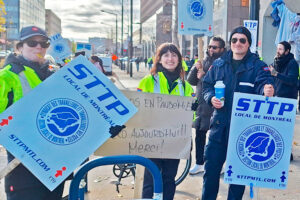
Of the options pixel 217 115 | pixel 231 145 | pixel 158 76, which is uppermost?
pixel 158 76

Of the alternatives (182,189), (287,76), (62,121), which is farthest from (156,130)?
(287,76)

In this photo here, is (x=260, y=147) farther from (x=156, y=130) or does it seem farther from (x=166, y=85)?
(x=166, y=85)

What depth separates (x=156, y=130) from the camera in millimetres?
3359

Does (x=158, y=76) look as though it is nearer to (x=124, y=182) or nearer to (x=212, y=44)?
(x=212, y=44)

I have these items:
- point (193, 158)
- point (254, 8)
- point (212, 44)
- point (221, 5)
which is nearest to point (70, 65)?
point (212, 44)

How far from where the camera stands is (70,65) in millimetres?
2402

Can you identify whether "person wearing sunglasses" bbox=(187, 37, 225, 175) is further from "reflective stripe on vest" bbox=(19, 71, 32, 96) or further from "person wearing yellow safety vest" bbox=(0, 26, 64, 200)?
"reflective stripe on vest" bbox=(19, 71, 32, 96)

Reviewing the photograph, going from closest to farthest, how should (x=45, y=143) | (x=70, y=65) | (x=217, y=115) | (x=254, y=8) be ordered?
1. (x=45, y=143)
2. (x=70, y=65)
3. (x=217, y=115)
4. (x=254, y=8)

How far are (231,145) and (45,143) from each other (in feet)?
5.31

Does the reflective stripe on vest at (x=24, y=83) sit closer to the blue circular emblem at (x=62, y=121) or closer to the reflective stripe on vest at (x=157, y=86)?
the blue circular emblem at (x=62, y=121)

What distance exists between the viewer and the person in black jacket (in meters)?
5.73

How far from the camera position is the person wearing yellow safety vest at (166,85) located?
357 centimetres

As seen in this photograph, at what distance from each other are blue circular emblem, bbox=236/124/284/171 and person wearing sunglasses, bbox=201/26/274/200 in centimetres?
38

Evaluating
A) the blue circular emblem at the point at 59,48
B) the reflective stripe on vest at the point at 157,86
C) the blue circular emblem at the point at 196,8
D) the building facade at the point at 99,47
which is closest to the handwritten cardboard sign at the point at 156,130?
the reflective stripe on vest at the point at 157,86
